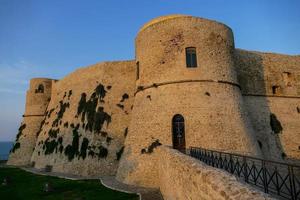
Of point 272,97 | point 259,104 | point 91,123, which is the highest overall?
point 272,97

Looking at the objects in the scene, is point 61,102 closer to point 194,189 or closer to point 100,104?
point 100,104

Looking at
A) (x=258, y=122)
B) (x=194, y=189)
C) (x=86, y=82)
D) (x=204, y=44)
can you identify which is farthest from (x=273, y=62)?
(x=194, y=189)

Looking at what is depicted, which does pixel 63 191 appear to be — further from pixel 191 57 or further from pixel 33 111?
pixel 33 111

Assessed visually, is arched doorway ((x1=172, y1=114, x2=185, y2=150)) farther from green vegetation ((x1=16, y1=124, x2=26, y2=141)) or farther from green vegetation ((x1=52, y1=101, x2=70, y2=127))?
green vegetation ((x1=16, y1=124, x2=26, y2=141))

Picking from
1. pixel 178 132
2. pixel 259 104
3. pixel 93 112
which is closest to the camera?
pixel 178 132

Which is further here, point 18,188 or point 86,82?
point 86,82

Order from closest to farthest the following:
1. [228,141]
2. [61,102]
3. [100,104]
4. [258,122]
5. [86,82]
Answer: [228,141], [258,122], [100,104], [86,82], [61,102]

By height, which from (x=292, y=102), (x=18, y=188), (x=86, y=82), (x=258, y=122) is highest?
(x=86, y=82)

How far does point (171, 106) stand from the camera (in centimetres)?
1641

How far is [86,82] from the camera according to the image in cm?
2752

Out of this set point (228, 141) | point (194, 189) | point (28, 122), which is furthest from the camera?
point (28, 122)

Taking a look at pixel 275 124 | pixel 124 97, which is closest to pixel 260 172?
pixel 275 124

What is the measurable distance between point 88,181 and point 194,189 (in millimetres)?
13951

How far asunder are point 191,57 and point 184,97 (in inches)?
116
